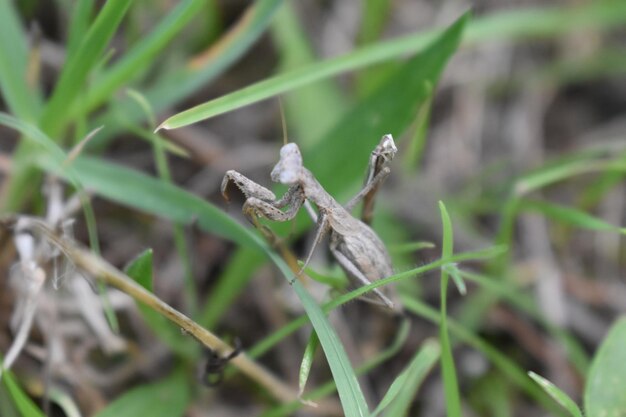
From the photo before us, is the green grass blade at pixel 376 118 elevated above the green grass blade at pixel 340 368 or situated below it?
above

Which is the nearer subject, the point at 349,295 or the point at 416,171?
the point at 349,295

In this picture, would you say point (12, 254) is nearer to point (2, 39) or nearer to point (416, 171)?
point (2, 39)

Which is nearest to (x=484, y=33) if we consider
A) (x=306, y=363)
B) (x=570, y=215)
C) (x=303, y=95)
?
(x=303, y=95)

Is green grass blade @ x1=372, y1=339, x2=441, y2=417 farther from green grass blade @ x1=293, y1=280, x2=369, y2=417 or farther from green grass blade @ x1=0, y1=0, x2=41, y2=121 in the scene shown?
green grass blade @ x1=0, y1=0, x2=41, y2=121

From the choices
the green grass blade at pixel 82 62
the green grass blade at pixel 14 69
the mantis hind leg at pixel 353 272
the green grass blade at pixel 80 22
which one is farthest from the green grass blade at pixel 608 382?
the green grass blade at pixel 14 69

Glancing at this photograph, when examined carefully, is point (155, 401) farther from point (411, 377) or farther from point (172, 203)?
point (411, 377)

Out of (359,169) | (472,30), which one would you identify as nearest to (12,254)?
(359,169)

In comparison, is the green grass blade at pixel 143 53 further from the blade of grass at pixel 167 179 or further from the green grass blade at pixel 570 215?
the green grass blade at pixel 570 215
